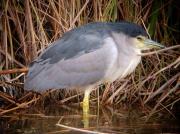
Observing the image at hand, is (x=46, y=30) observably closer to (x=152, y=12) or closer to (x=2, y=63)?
(x=2, y=63)

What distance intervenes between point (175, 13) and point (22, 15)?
1743 mm

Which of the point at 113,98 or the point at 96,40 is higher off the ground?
the point at 96,40

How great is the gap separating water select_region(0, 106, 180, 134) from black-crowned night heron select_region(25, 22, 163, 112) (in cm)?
35

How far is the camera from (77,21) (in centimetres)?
579

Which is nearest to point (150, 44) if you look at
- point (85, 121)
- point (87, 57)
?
point (87, 57)

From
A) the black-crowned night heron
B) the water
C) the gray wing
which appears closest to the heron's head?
the black-crowned night heron

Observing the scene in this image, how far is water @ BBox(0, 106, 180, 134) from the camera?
15.1 feet

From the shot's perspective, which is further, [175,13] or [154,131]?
[175,13]

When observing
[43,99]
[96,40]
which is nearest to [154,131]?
[96,40]

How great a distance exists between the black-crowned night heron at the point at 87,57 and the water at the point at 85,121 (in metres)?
0.35

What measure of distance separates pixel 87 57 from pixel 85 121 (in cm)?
60

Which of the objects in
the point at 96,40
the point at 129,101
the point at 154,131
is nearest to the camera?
the point at 154,131

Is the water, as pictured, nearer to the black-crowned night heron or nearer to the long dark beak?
the black-crowned night heron

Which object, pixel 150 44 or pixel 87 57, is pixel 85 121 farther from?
pixel 150 44
